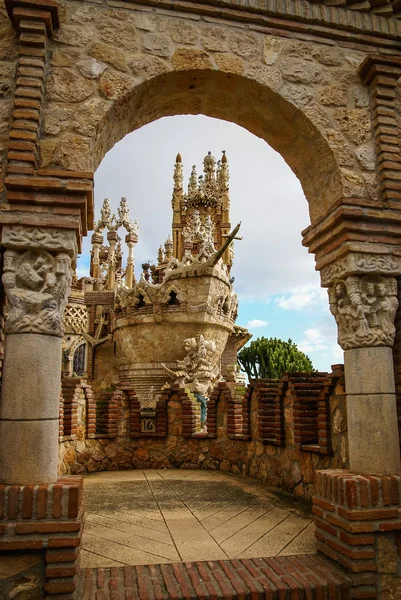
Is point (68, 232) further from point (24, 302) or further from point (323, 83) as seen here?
point (323, 83)

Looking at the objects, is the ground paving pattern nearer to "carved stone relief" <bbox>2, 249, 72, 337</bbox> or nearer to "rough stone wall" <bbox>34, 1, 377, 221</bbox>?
"carved stone relief" <bbox>2, 249, 72, 337</bbox>

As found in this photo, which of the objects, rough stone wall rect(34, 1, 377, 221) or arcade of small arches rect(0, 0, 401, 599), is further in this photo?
rough stone wall rect(34, 1, 377, 221)

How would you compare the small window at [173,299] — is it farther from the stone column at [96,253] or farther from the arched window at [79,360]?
the stone column at [96,253]

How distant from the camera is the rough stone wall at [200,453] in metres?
5.79

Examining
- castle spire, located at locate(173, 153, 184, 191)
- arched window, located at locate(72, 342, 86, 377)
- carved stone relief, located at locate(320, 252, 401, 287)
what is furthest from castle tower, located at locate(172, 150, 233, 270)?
carved stone relief, located at locate(320, 252, 401, 287)

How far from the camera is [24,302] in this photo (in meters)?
2.96

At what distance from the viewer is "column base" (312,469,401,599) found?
3020mm

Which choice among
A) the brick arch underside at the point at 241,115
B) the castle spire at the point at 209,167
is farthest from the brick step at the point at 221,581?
the castle spire at the point at 209,167

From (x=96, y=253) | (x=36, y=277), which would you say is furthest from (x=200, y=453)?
(x=96, y=253)

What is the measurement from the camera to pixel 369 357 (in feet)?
11.1

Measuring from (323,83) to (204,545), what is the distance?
154 inches

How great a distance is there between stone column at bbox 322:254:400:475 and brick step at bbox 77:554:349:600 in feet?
2.51

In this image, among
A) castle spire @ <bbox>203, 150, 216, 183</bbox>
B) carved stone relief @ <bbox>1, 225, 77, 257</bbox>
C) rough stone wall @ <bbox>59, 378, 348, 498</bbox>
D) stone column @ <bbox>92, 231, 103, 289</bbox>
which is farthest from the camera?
castle spire @ <bbox>203, 150, 216, 183</bbox>

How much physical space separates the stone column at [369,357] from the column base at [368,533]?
0.16 m
